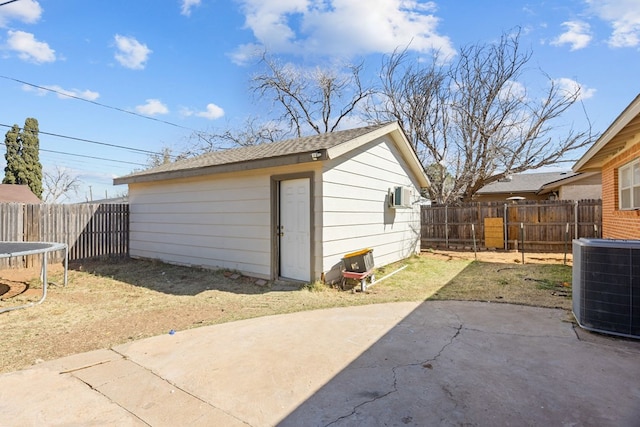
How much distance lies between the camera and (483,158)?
51.9ft

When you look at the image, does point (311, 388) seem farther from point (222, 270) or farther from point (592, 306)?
point (222, 270)

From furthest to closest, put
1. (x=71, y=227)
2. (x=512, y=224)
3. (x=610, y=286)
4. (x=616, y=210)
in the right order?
(x=512, y=224) < (x=71, y=227) < (x=616, y=210) < (x=610, y=286)

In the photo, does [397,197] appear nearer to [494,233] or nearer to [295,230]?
[295,230]

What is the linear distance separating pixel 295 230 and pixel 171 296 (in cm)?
256

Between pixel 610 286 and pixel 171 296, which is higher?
pixel 610 286

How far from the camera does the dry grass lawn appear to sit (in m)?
4.08

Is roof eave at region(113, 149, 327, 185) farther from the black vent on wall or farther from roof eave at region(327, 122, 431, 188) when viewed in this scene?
the black vent on wall

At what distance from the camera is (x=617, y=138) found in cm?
654

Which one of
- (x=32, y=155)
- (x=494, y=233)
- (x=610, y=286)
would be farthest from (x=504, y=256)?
(x=32, y=155)

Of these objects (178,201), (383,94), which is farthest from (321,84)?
(178,201)

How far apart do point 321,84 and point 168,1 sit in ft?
41.6

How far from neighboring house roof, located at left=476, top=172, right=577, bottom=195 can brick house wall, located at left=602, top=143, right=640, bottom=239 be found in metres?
12.3

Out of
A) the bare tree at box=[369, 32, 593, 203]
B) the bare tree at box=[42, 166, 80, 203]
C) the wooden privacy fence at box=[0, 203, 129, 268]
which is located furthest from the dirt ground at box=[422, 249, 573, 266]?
the bare tree at box=[42, 166, 80, 203]

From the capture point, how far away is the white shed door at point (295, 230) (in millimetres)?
6441
